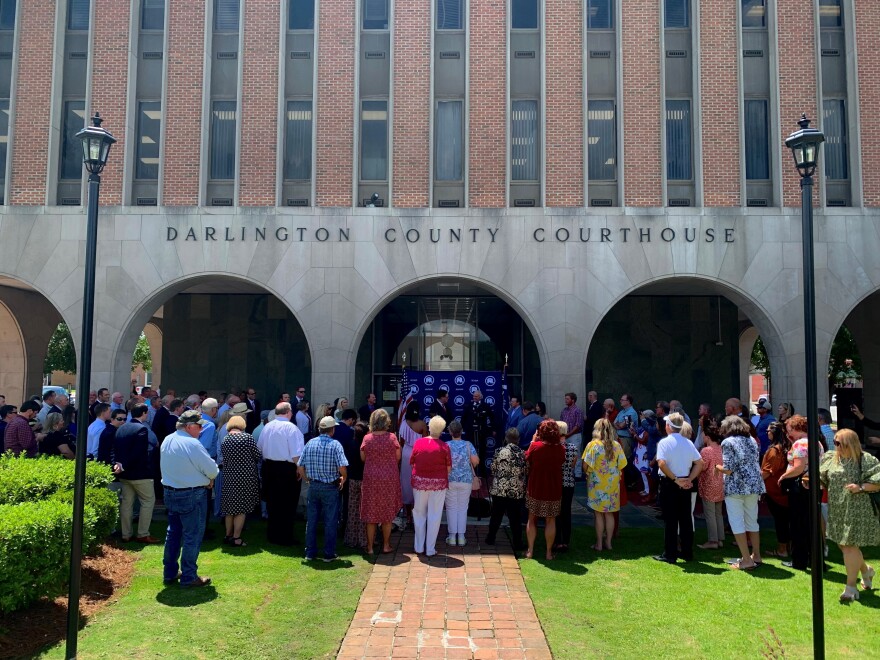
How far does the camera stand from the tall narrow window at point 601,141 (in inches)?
603

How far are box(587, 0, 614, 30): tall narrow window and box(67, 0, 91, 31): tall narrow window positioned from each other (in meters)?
12.2

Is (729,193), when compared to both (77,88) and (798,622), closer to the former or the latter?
(798,622)

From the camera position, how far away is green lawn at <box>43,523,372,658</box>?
5754 millimetres

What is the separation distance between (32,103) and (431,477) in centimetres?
1383

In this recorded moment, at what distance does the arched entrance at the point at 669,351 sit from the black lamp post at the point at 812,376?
1383cm

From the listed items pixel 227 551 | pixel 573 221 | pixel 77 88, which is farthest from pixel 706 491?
pixel 77 88

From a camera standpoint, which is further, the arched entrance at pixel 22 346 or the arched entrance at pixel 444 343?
the arched entrance at pixel 22 346

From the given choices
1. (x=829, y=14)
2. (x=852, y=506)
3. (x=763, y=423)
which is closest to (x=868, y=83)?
(x=829, y=14)

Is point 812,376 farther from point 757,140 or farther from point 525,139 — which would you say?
point 757,140

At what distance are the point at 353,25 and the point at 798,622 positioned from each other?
575 inches

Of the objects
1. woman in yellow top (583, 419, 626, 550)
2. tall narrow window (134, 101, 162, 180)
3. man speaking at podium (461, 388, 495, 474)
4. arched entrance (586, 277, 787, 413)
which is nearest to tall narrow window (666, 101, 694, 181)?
arched entrance (586, 277, 787, 413)

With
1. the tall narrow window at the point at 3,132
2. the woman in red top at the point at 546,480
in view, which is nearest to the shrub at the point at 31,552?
the woman in red top at the point at 546,480

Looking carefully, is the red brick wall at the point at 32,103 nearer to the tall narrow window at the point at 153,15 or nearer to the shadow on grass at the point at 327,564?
the tall narrow window at the point at 153,15

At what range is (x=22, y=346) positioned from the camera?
20.8m
